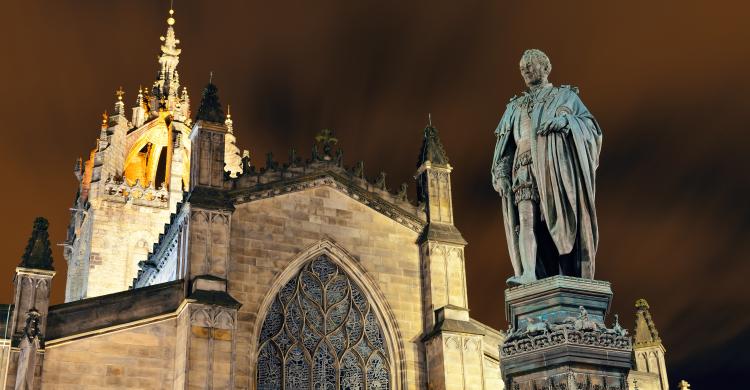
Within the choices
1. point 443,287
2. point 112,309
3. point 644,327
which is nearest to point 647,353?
point 644,327

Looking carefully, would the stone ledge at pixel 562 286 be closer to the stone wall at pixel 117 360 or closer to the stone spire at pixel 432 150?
the stone wall at pixel 117 360

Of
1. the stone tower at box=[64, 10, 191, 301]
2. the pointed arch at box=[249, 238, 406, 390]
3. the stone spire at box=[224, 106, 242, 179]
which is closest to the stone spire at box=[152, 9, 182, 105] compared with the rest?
the stone tower at box=[64, 10, 191, 301]

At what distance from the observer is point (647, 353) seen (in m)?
25.7

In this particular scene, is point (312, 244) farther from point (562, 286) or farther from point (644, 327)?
point (562, 286)

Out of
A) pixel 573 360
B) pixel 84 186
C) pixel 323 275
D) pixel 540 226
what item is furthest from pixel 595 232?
pixel 84 186

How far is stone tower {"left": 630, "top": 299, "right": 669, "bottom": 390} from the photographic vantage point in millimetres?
24703

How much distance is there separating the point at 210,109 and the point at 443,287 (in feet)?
24.9

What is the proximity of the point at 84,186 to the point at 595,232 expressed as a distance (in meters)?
36.7

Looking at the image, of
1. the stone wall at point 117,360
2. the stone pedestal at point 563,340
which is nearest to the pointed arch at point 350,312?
the stone wall at point 117,360

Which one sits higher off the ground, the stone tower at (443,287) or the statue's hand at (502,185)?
the stone tower at (443,287)

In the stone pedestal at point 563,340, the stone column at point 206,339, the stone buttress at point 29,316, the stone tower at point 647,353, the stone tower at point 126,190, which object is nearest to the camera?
the stone pedestal at point 563,340

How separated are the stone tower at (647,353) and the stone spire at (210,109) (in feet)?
41.6

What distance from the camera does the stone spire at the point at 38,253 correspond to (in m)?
20.1

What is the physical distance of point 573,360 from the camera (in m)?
6.06
